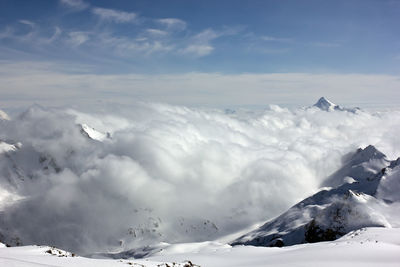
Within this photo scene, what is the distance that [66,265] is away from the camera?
28656mm

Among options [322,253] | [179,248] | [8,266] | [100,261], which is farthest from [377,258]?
[179,248]

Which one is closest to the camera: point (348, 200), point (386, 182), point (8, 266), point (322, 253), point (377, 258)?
point (8, 266)

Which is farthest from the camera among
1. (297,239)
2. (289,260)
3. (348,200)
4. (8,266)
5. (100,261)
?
(297,239)

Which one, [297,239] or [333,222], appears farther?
[297,239]

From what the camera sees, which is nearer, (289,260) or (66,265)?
(66,265)

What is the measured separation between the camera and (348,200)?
161 meters

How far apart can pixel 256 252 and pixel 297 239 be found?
131735 millimetres

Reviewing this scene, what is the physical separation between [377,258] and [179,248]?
126 meters

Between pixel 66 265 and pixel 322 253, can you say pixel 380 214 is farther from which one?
pixel 66 265

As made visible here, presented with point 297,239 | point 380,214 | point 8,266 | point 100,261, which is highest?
point 8,266

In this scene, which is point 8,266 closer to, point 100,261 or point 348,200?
point 100,261

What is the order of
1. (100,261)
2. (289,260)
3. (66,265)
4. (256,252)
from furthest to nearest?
1. (256,252)
2. (289,260)
3. (100,261)
4. (66,265)

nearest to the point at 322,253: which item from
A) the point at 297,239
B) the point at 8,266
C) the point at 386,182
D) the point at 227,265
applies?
the point at 227,265

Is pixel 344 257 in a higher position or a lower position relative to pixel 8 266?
lower
